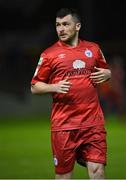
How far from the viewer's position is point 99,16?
29.6 m

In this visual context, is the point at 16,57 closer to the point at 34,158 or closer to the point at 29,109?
the point at 29,109

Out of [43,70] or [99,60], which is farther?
[99,60]

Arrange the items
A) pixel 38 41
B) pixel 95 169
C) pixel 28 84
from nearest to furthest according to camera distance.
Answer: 1. pixel 95 169
2. pixel 28 84
3. pixel 38 41

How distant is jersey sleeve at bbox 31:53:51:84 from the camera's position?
8.62 m

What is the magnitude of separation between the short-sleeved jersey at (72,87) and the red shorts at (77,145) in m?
0.07

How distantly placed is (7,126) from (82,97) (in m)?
11.7

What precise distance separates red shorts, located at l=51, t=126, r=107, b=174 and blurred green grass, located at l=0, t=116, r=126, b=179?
269 cm

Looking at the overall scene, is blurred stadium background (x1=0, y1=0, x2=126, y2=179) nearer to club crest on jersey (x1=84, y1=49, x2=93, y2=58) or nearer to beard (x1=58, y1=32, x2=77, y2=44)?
club crest on jersey (x1=84, y1=49, x2=93, y2=58)

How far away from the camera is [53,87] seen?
8.48m

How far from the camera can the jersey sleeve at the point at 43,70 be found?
8.62 metres

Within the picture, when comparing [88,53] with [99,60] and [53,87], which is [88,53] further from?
[53,87]

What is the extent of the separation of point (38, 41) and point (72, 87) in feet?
64.9

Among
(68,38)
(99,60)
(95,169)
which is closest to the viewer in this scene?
(95,169)

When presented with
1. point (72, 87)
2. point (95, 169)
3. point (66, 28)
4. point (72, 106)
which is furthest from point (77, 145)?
point (66, 28)
